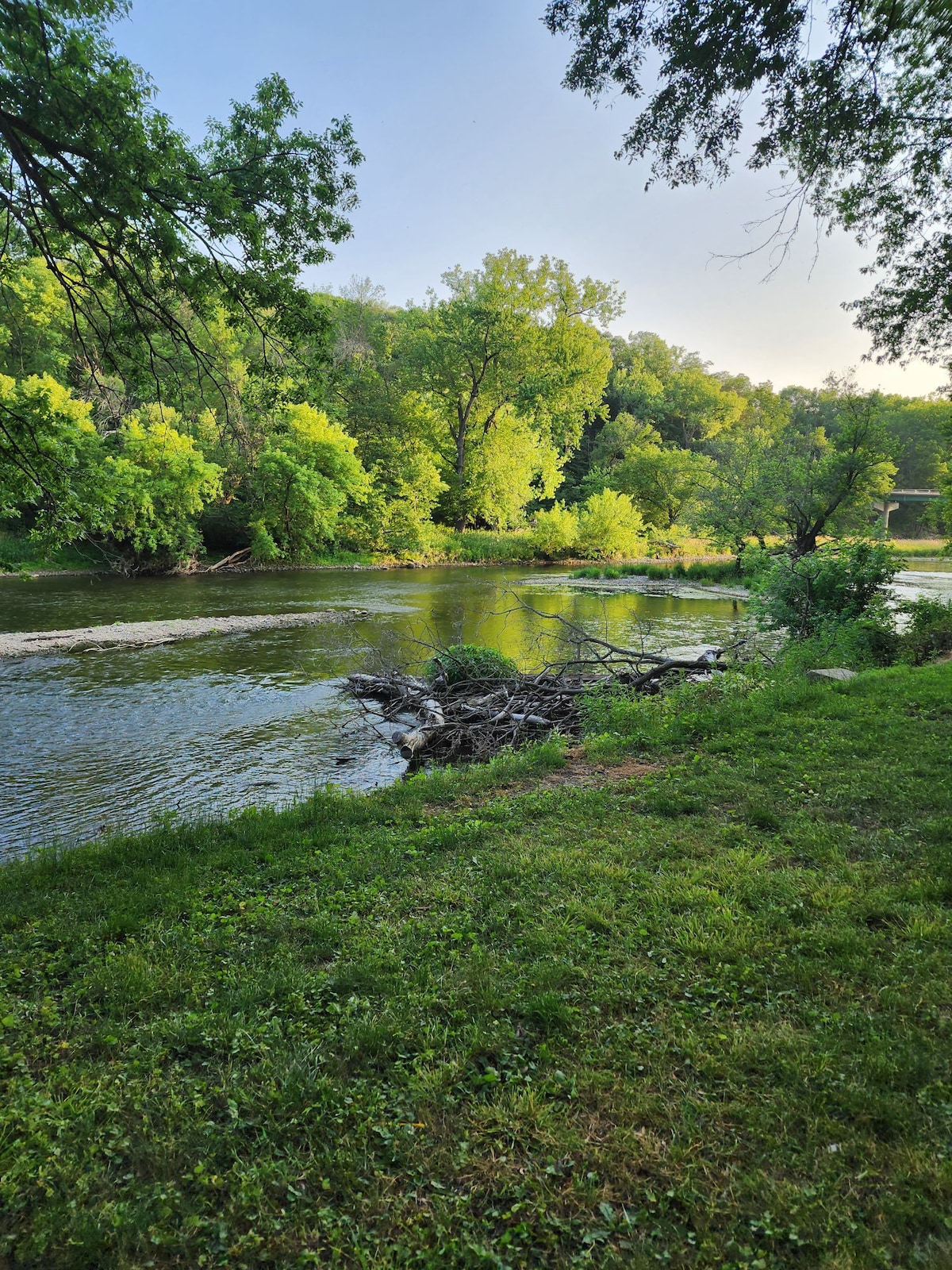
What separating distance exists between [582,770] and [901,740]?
11.3 ft

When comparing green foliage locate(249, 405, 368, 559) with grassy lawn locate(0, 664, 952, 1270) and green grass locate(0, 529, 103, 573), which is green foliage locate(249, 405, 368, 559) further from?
grassy lawn locate(0, 664, 952, 1270)

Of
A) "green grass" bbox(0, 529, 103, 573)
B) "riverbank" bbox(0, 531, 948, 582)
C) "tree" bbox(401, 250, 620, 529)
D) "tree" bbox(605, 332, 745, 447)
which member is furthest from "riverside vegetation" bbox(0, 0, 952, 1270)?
"tree" bbox(605, 332, 745, 447)

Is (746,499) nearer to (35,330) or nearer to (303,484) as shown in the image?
(303,484)

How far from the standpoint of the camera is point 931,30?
5953 mm

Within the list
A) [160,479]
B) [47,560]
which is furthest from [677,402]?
[47,560]

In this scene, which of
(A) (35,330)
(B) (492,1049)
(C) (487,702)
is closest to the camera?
(B) (492,1049)

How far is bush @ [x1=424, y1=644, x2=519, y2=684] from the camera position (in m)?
11.1

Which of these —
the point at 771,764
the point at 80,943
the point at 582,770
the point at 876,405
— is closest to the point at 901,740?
the point at 771,764

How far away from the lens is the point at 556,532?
4288cm

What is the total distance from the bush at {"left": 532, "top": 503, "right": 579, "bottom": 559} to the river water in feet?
54.4

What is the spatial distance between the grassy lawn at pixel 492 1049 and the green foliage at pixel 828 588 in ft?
29.5

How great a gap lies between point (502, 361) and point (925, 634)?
3954cm

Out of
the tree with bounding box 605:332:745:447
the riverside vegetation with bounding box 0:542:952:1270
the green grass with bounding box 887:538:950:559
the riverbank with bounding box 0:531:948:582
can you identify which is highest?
the tree with bounding box 605:332:745:447

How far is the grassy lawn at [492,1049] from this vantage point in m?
2.11
